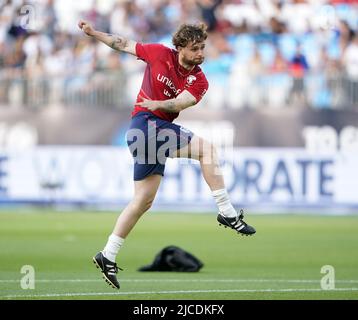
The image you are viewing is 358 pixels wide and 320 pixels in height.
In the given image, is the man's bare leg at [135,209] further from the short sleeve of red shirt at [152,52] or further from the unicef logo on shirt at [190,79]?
the short sleeve of red shirt at [152,52]

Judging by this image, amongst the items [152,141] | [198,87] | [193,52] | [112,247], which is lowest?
[112,247]

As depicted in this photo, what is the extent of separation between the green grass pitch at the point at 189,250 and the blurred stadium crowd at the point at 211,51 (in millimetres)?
2770

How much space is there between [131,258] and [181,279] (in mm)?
2879

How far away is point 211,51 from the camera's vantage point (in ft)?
84.6

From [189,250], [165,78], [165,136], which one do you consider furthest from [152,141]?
[189,250]

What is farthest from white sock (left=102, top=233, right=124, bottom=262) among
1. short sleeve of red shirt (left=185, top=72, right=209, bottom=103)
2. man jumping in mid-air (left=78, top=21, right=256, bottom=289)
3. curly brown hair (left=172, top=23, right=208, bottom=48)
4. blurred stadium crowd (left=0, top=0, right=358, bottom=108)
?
blurred stadium crowd (left=0, top=0, right=358, bottom=108)

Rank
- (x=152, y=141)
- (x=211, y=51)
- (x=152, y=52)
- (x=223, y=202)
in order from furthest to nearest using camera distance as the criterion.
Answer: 1. (x=211, y=51)
2. (x=152, y=52)
3. (x=223, y=202)
4. (x=152, y=141)

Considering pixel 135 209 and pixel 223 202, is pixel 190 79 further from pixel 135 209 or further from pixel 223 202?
pixel 135 209

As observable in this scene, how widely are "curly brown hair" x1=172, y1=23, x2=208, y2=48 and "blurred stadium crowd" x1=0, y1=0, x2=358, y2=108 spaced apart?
12.5m

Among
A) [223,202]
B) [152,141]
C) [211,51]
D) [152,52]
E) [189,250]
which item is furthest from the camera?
[211,51]

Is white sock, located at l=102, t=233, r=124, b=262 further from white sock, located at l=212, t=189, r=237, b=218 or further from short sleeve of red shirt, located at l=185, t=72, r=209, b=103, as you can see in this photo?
short sleeve of red shirt, located at l=185, t=72, r=209, b=103

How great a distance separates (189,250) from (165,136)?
6.48 meters

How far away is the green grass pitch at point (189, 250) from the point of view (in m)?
11.8
